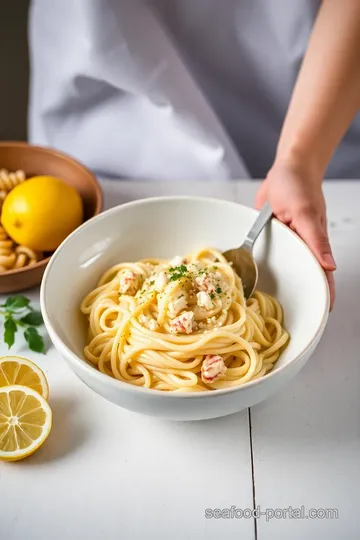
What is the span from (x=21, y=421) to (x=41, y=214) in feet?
1.81

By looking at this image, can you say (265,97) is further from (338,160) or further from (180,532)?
(180,532)

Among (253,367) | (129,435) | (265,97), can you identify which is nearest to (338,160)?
(265,97)

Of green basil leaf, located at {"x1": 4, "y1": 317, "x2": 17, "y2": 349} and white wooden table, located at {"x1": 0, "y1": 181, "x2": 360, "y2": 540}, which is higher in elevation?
green basil leaf, located at {"x1": 4, "y1": 317, "x2": 17, "y2": 349}

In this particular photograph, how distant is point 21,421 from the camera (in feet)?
4.18

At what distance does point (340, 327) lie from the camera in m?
1.54

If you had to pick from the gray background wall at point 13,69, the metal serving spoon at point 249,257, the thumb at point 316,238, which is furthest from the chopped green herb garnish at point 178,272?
the gray background wall at point 13,69

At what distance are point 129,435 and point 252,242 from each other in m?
0.50

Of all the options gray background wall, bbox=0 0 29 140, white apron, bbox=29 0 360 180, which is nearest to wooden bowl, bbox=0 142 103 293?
white apron, bbox=29 0 360 180

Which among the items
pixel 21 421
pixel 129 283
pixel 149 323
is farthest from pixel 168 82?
pixel 21 421

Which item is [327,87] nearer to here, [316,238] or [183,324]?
[316,238]

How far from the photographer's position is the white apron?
5.75 ft

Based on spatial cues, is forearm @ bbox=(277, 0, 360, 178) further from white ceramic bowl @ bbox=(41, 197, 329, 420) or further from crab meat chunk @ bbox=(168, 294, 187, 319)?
crab meat chunk @ bbox=(168, 294, 187, 319)

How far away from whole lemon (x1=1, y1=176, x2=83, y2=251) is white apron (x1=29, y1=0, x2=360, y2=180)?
0.33 m

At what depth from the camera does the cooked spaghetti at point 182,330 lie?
1.32 meters
